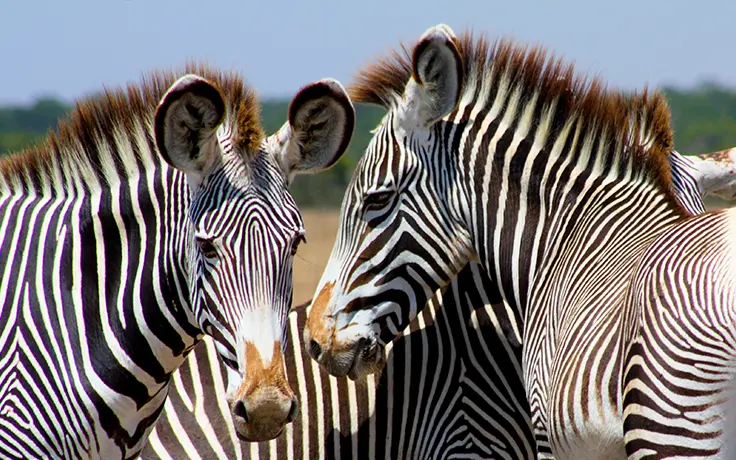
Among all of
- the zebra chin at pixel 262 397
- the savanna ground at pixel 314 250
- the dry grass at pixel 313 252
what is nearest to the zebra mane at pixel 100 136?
the zebra chin at pixel 262 397

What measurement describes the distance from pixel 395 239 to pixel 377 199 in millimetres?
242

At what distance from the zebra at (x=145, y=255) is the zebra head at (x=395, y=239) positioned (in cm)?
54

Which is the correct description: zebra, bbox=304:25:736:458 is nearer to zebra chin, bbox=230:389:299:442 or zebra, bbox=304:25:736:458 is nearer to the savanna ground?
zebra chin, bbox=230:389:299:442

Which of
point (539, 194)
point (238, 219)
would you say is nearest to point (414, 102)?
point (539, 194)

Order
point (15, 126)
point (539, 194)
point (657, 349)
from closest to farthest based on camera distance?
1. point (657, 349)
2. point (539, 194)
3. point (15, 126)

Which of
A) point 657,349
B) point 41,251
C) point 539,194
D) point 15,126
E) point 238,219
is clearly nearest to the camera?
point 657,349

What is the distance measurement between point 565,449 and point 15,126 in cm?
8267

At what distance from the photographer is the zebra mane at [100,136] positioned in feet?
13.7

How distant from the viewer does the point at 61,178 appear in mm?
4195

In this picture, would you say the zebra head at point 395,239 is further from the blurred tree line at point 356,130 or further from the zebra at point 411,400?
the blurred tree line at point 356,130

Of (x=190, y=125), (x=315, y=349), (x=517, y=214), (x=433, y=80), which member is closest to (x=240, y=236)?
(x=190, y=125)

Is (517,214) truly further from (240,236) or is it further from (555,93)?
(240,236)

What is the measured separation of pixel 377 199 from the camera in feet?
15.3

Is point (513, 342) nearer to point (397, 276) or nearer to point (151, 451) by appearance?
point (397, 276)
